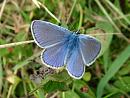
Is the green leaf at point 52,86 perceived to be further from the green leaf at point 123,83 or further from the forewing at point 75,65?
the green leaf at point 123,83

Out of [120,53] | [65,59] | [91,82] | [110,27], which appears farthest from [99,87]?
[65,59]

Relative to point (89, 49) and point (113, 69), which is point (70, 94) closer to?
point (113, 69)

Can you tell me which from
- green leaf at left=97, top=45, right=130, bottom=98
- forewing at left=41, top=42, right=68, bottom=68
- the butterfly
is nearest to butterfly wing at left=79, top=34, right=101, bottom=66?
the butterfly

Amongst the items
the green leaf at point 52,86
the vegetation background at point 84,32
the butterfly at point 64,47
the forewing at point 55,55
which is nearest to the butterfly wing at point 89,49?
the butterfly at point 64,47

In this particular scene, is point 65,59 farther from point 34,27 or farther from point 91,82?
point 91,82

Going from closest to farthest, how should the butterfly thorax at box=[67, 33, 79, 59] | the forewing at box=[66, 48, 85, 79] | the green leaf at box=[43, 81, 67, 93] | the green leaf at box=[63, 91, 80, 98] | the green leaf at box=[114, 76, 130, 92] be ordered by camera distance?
1. the forewing at box=[66, 48, 85, 79]
2. the butterfly thorax at box=[67, 33, 79, 59]
3. the green leaf at box=[43, 81, 67, 93]
4. the green leaf at box=[63, 91, 80, 98]
5. the green leaf at box=[114, 76, 130, 92]

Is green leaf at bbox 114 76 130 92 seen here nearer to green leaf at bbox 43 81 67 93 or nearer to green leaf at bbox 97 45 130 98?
green leaf at bbox 97 45 130 98
